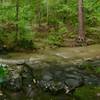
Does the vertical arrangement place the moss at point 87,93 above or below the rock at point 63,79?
below

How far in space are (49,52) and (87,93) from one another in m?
6.07

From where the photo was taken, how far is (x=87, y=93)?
9375 millimetres

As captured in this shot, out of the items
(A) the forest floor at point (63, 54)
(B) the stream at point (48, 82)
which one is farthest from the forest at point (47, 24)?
(B) the stream at point (48, 82)

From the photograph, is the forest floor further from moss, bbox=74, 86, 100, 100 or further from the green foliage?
moss, bbox=74, 86, 100, 100

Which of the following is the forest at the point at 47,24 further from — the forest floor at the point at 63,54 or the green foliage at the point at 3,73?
the green foliage at the point at 3,73

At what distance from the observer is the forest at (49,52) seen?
9688mm

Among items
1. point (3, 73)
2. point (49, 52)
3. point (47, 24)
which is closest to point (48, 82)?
point (3, 73)

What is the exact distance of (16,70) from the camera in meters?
11.0

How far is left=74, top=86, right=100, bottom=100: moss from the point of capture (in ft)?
29.7

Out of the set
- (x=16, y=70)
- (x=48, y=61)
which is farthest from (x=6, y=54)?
(x=16, y=70)

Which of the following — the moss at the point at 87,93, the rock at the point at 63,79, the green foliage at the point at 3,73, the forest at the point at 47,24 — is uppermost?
the forest at the point at 47,24

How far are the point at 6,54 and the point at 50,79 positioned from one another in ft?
16.8

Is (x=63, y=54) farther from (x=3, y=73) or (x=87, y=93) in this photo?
(x=87, y=93)

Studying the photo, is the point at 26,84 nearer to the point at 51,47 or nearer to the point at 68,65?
the point at 68,65
